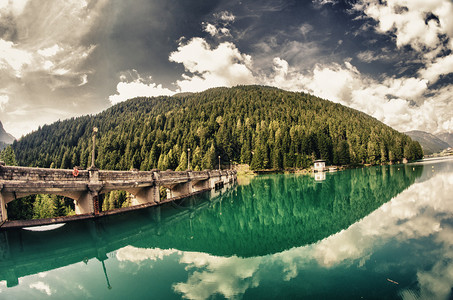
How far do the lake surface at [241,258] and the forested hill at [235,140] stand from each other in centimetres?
8252

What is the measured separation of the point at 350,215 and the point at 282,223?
645cm

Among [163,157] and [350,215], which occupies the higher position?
[163,157]

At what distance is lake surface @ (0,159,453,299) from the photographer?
761cm

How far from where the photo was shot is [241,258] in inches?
418

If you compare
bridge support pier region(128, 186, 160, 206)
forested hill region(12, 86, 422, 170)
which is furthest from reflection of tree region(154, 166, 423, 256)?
forested hill region(12, 86, 422, 170)

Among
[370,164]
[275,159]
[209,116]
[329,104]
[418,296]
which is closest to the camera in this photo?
[418,296]

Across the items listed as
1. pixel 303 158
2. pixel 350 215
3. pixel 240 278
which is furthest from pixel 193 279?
pixel 303 158

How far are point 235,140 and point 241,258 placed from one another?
391ft

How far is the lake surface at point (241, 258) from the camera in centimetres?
761

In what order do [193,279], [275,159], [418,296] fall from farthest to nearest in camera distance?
[275,159], [193,279], [418,296]

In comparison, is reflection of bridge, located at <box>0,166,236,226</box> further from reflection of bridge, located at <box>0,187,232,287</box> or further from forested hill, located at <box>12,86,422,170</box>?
forested hill, located at <box>12,86,422,170</box>

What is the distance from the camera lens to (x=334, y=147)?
107375mm

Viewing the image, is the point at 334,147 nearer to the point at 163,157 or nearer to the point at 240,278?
the point at 163,157

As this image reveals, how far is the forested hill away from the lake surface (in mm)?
82519
